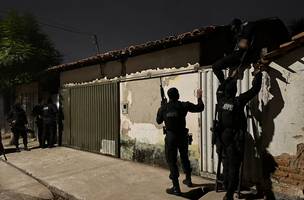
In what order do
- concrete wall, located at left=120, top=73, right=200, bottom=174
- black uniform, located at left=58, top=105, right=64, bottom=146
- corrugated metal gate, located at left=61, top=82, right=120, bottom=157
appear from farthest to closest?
1. black uniform, located at left=58, top=105, right=64, bottom=146
2. corrugated metal gate, located at left=61, top=82, right=120, bottom=157
3. concrete wall, located at left=120, top=73, right=200, bottom=174

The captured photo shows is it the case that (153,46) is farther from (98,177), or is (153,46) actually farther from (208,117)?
(98,177)

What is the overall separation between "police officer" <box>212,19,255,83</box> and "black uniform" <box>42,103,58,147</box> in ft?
24.1

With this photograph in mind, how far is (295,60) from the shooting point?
5000mm

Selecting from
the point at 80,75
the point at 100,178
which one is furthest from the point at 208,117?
the point at 80,75

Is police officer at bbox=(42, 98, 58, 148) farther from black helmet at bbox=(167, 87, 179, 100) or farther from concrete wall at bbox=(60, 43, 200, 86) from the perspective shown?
black helmet at bbox=(167, 87, 179, 100)

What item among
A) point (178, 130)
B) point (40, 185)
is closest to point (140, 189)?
point (178, 130)

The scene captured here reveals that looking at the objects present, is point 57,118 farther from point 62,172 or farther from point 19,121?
point 62,172

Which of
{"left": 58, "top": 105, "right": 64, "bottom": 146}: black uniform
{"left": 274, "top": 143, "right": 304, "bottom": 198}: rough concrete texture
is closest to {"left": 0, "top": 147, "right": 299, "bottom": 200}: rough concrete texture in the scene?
{"left": 274, "top": 143, "right": 304, "bottom": 198}: rough concrete texture

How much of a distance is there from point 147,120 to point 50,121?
15.5 feet

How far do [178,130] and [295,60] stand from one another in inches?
82.5

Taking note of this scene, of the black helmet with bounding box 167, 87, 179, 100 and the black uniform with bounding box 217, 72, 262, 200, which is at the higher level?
the black helmet with bounding box 167, 87, 179, 100

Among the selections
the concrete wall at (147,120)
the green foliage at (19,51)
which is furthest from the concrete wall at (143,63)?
the green foliage at (19,51)

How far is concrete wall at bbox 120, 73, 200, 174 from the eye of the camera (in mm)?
7057

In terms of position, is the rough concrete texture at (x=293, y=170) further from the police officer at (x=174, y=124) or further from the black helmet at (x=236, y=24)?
the black helmet at (x=236, y=24)
